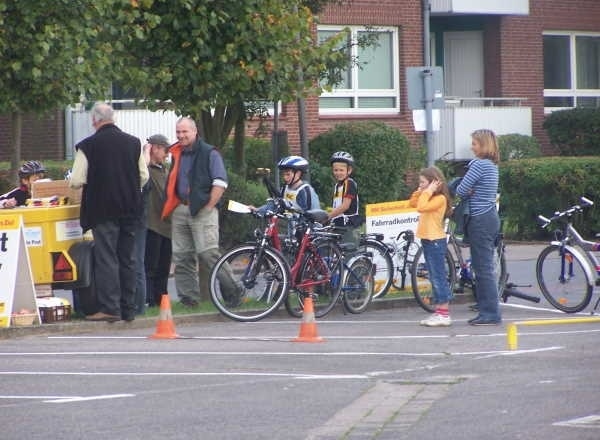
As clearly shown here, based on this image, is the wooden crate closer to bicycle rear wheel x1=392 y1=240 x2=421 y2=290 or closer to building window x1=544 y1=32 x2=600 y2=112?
bicycle rear wheel x1=392 y1=240 x2=421 y2=290

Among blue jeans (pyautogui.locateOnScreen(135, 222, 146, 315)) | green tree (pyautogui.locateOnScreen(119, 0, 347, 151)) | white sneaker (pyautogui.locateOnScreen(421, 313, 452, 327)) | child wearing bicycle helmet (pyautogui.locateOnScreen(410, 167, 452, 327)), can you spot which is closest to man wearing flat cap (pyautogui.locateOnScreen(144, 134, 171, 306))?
green tree (pyautogui.locateOnScreen(119, 0, 347, 151))

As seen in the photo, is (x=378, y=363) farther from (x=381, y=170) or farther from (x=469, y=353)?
(x=381, y=170)

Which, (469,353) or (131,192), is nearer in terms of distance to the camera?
(469,353)

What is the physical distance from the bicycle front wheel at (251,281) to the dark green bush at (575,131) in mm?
20101

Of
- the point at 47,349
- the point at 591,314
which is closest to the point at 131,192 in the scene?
the point at 47,349

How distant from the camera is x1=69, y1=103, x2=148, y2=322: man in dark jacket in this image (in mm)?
13156

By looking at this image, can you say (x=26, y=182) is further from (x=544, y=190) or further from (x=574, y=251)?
(x=544, y=190)

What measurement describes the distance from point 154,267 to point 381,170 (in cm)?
1425

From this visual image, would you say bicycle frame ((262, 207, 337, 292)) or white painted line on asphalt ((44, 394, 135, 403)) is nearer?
white painted line on asphalt ((44, 394, 135, 403))

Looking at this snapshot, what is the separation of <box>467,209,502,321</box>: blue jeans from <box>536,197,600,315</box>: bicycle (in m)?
1.47

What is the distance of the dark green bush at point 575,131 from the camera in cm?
3272

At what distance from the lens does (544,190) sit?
85.8 ft

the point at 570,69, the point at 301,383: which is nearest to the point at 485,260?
the point at 301,383

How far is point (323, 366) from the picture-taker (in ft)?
34.2
